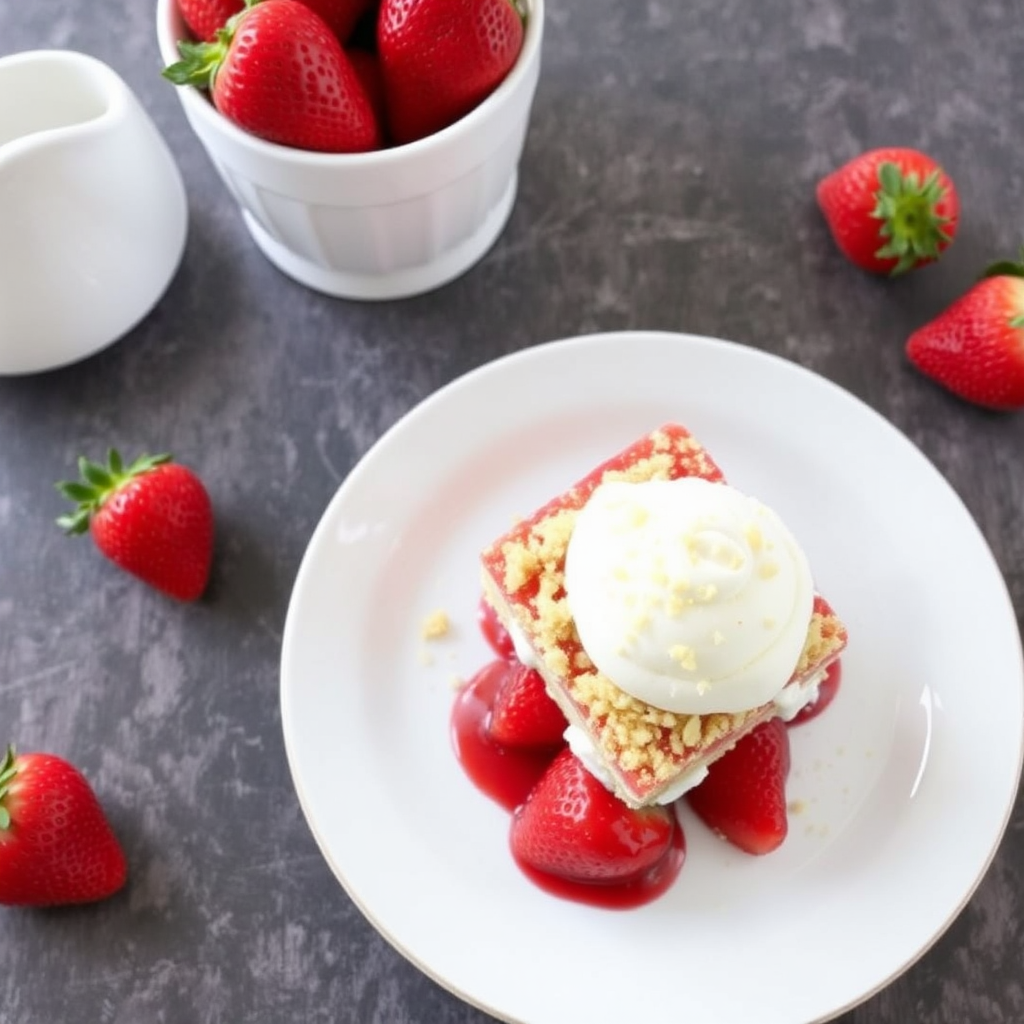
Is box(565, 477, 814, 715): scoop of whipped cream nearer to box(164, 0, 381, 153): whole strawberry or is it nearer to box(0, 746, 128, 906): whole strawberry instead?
box(164, 0, 381, 153): whole strawberry

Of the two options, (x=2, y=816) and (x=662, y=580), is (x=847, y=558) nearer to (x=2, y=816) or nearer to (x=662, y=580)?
(x=662, y=580)

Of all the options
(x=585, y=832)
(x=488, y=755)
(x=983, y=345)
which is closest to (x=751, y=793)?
(x=585, y=832)

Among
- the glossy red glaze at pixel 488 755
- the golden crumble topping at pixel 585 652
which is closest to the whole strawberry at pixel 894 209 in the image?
the golden crumble topping at pixel 585 652

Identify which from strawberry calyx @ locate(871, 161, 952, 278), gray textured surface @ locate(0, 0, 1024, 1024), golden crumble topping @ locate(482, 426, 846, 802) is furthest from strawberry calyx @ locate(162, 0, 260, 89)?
strawberry calyx @ locate(871, 161, 952, 278)

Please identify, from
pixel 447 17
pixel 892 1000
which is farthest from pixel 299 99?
pixel 892 1000

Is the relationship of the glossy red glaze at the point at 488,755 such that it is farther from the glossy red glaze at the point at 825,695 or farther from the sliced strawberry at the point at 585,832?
the glossy red glaze at the point at 825,695

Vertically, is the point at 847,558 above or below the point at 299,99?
below
